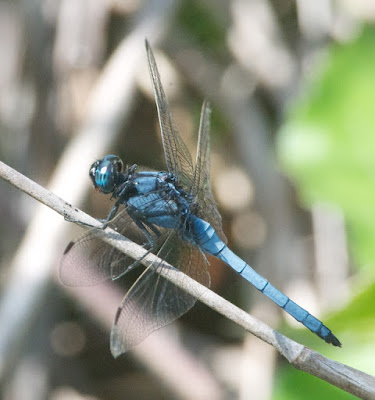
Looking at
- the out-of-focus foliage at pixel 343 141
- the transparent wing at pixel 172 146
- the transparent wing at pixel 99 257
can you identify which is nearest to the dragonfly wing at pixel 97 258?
the transparent wing at pixel 99 257

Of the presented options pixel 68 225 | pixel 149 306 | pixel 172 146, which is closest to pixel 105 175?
pixel 172 146

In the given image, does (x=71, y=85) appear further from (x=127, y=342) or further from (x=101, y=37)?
(x=127, y=342)

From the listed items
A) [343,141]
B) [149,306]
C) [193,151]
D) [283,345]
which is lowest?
[149,306]

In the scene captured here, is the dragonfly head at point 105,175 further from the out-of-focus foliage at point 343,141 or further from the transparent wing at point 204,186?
the out-of-focus foliage at point 343,141

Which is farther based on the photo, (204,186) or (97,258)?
(204,186)

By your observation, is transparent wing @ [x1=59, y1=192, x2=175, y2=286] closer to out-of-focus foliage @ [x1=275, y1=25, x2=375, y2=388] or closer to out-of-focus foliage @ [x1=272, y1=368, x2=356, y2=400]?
out-of-focus foliage @ [x1=272, y1=368, x2=356, y2=400]

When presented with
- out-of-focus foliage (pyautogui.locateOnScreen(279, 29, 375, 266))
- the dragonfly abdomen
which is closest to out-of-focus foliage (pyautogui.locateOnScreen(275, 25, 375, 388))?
out-of-focus foliage (pyautogui.locateOnScreen(279, 29, 375, 266))

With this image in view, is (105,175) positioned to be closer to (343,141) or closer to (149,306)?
(149,306)
